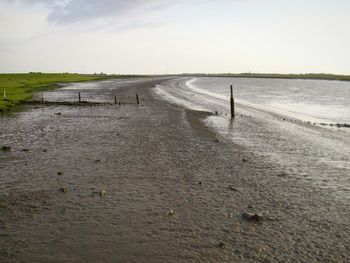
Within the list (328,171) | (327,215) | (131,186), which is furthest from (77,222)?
(328,171)

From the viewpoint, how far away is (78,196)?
412 inches

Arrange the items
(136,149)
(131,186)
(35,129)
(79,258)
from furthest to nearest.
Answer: (35,129), (136,149), (131,186), (79,258)

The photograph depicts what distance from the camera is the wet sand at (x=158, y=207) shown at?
731 cm

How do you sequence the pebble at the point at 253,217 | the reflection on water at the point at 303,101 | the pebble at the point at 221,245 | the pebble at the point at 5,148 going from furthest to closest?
the reflection on water at the point at 303,101 → the pebble at the point at 5,148 → the pebble at the point at 253,217 → the pebble at the point at 221,245

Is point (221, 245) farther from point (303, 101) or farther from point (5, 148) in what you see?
point (303, 101)

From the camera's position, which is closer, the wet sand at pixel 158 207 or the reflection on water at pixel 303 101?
the wet sand at pixel 158 207

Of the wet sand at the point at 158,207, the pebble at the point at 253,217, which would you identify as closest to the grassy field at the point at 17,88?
the wet sand at the point at 158,207

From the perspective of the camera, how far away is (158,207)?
9750 millimetres

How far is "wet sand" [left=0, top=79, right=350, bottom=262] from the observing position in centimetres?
731

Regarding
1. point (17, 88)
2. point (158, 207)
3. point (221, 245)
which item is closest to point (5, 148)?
point (158, 207)

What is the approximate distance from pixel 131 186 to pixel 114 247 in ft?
13.8

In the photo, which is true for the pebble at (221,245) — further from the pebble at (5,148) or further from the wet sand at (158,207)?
Answer: the pebble at (5,148)

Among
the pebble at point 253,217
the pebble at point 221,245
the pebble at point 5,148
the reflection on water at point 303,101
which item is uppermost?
the reflection on water at point 303,101

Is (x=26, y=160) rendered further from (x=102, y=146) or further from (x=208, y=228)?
(x=208, y=228)
